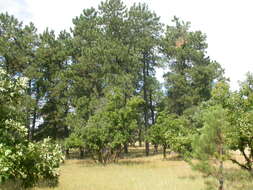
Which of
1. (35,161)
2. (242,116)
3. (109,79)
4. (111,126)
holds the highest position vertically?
(109,79)

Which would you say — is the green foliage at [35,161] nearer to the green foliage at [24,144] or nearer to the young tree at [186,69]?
the green foliage at [24,144]

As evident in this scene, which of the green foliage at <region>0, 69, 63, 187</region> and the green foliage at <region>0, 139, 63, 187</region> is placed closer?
the green foliage at <region>0, 139, 63, 187</region>

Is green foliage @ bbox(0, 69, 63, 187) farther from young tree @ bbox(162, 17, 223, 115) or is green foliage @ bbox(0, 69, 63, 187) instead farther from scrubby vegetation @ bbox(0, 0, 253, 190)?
young tree @ bbox(162, 17, 223, 115)

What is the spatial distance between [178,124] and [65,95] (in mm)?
14539

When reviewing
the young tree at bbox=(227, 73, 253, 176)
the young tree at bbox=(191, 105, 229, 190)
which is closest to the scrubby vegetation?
the young tree at bbox=(227, 73, 253, 176)

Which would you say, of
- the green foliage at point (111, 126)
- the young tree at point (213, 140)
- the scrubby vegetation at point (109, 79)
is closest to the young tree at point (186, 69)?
the scrubby vegetation at point (109, 79)

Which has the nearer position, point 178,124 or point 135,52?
point 178,124

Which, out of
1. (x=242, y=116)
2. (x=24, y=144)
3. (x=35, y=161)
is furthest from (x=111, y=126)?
(x=35, y=161)

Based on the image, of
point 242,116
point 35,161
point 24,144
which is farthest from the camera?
point 242,116

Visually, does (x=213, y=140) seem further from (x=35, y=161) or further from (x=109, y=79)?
(x=109, y=79)

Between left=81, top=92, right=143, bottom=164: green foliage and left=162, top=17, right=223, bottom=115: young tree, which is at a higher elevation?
left=162, top=17, right=223, bottom=115: young tree

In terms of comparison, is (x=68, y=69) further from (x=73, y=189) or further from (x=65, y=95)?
(x=73, y=189)

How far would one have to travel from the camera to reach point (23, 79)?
37.6ft

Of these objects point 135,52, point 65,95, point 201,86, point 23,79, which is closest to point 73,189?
point 23,79
